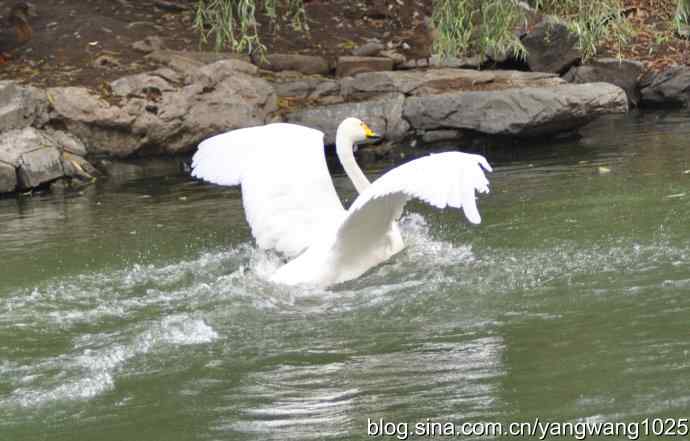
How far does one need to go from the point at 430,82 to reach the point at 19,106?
4.83 metres

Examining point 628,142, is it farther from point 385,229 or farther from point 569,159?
point 385,229

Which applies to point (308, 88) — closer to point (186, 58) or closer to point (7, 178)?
point (186, 58)

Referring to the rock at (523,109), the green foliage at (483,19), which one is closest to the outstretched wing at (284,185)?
the green foliage at (483,19)

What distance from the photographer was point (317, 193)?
8.15 m

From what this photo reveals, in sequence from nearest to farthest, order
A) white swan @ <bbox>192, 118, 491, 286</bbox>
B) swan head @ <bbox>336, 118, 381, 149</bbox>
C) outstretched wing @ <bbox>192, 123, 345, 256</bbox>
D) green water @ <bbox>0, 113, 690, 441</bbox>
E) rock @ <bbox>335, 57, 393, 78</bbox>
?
green water @ <bbox>0, 113, 690, 441</bbox> → white swan @ <bbox>192, 118, 491, 286</bbox> → outstretched wing @ <bbox>192, 123, 345, 256</bbox> → swan head @ <bbox>336, 118, 381, 149</bbox> → rock @ <bbox>335, 57, 393, 78</bbox>

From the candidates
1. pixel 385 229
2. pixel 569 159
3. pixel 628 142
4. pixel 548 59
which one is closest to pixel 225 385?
pixel 385 229

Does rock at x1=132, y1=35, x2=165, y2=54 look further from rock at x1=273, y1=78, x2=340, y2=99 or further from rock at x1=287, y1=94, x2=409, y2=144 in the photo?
rock at x1=287, y1=94, x2=409, y2=144

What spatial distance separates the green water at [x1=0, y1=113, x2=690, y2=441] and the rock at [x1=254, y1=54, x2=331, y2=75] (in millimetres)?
6044

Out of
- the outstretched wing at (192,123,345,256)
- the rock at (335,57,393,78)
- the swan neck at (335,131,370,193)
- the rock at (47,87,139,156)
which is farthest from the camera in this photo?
the rock at (335,57,393,78)

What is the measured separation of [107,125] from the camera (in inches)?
531

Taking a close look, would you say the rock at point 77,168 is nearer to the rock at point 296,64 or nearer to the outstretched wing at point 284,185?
the rock at point 296,64

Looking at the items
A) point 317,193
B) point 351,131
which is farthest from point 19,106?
point 317,193

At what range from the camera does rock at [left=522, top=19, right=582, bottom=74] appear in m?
16.0

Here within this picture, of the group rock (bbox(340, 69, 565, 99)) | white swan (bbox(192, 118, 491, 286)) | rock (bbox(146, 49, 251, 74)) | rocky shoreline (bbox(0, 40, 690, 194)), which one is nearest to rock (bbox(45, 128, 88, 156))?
rocky shoreline (bbox(0, 40, 690, 194))
